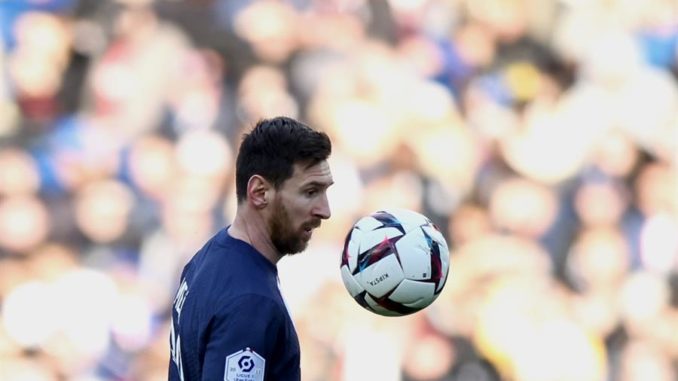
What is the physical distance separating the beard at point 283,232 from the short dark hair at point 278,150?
0.07 metres

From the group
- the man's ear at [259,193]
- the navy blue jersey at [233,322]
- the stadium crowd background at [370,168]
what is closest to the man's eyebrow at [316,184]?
the man's ear at [259,193]

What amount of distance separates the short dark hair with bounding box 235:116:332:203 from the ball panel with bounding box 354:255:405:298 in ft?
1.63

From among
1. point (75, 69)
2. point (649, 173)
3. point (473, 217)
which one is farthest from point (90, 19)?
point (649, 173)

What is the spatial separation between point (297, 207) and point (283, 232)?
82 millimetres

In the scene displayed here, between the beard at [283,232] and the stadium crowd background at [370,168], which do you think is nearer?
the beard at [283,232]

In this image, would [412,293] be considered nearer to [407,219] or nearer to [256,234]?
[407,219]

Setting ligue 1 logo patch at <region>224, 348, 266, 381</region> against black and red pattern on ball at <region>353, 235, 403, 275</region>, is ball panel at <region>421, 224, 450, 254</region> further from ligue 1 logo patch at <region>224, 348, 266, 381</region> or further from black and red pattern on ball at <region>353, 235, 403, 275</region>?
ligue 1 logo patch at <region>224, 348, 266, 381</region>

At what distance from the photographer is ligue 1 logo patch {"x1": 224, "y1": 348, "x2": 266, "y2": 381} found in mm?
3230

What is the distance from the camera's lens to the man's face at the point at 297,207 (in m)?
3.50

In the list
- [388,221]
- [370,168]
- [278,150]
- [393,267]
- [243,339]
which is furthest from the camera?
[370,168]

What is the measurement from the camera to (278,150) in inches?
137

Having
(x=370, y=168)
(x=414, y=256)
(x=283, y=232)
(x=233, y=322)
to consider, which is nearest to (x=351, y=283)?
(x=414, y=256)

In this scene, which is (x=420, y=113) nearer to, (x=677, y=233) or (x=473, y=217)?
(x=473, y=217)

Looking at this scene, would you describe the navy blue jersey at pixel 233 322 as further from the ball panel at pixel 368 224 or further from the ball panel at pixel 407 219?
the ball panel at pixel 407 219
